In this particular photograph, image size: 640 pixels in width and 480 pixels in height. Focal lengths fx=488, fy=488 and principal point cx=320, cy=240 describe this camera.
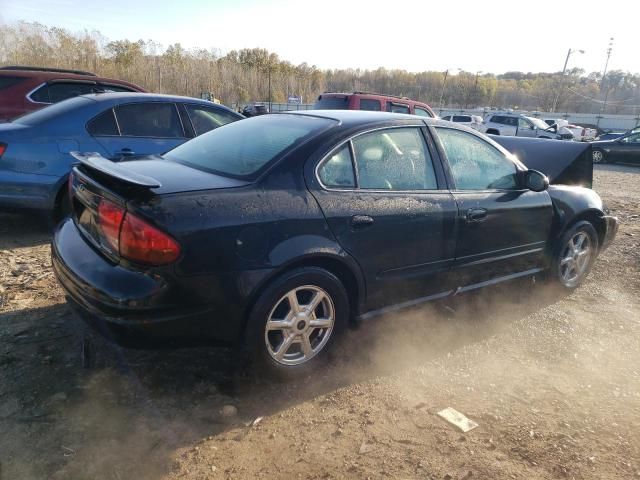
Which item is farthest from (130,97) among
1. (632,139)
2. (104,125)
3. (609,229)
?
(632,139)

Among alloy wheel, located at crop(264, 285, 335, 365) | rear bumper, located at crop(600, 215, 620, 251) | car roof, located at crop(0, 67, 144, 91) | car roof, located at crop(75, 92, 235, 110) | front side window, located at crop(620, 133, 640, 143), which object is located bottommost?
alloy wheel, located at crop(264, 285, 335, 365)

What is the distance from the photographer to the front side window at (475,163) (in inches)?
140

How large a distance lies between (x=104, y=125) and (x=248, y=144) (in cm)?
274

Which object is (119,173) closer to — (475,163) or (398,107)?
(475,163)

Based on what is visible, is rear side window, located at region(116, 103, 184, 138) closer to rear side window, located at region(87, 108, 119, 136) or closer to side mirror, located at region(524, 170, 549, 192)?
rear side window, located at region(87, 108, 119, 136)

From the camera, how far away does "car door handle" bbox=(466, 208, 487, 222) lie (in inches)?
136

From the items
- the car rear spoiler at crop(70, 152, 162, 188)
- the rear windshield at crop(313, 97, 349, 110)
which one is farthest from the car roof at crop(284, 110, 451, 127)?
the rear windshield at crop(313, 97, 349, 110)

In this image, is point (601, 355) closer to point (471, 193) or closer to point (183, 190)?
point (471, 193)

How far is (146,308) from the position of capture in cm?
233

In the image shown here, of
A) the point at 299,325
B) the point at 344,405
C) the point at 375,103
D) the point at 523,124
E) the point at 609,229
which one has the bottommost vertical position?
the point at 344,405

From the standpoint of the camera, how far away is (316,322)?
288 cm

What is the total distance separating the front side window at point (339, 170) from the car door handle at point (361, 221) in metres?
0.21

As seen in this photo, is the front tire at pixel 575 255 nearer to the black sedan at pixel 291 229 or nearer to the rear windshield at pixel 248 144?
the black sedan at pixel 291 229

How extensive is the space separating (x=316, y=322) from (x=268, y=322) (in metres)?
0.33
